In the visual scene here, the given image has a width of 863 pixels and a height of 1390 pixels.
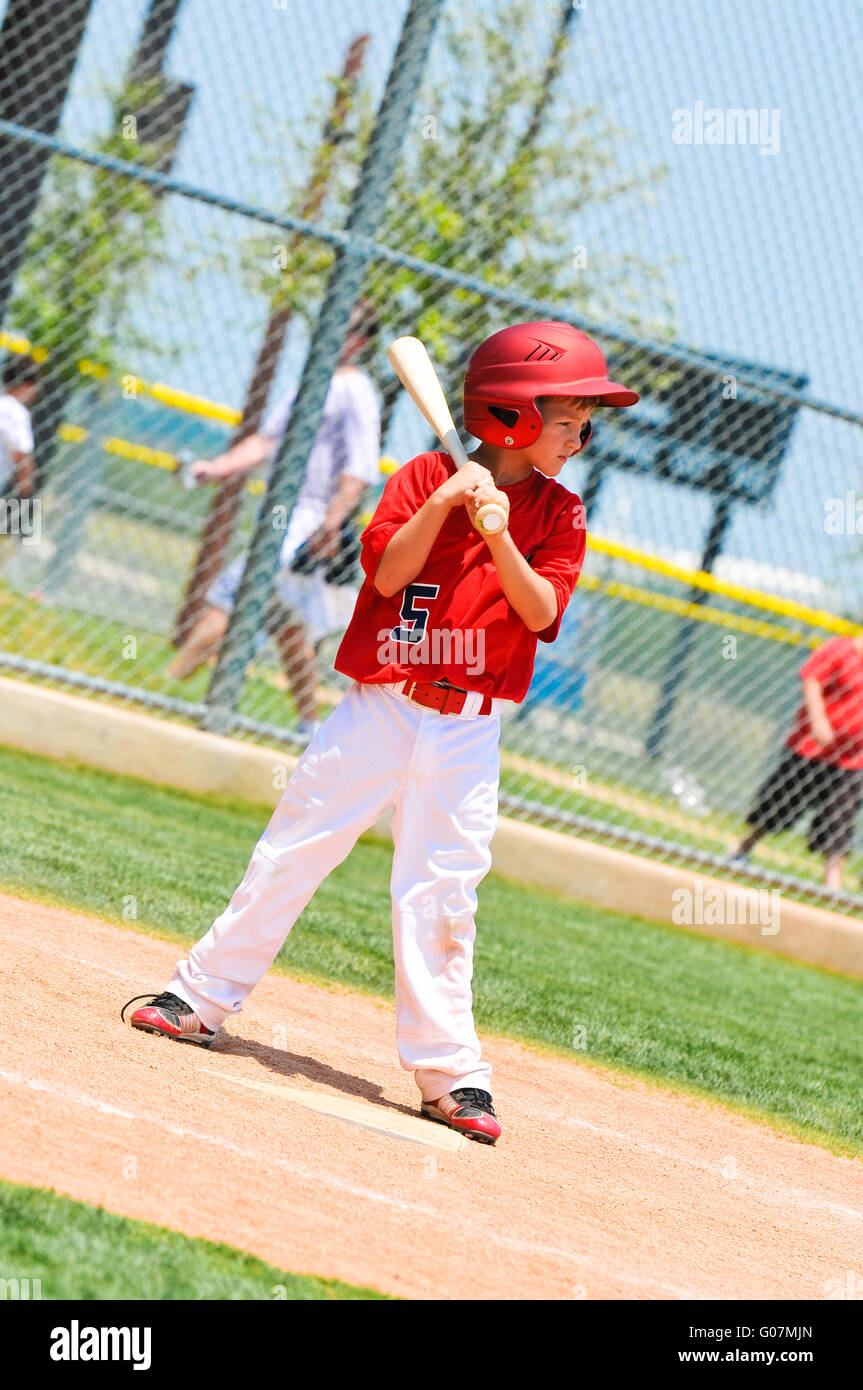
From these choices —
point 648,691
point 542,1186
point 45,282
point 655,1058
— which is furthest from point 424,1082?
point 45,282

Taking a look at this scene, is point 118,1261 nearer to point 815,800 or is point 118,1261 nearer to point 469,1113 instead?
point 469,1113

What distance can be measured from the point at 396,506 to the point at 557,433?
422 millimetres

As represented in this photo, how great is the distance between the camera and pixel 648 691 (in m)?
11.5

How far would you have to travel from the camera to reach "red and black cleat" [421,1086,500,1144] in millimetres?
3973

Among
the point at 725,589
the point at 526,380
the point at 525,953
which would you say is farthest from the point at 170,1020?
the point at 725,589

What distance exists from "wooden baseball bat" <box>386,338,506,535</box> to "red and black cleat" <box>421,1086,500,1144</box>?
4.86ft

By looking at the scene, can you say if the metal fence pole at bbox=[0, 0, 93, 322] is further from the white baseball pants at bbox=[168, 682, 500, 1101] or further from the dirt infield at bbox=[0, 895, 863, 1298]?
the white baseball pants at bbox=[168, 682, 500, 1101]

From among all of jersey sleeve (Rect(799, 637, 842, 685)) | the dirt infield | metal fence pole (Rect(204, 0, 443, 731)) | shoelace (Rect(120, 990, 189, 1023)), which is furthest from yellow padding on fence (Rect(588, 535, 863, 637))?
shoelace (Rect(120, 990, 189, 1023))

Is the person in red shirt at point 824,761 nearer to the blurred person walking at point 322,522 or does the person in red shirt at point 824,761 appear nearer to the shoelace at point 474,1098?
the blurred person walking at point 322,522

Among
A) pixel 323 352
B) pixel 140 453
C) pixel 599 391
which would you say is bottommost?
pixel 140 453

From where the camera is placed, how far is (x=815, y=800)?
979 cm

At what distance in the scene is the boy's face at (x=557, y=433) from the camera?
397 centimetres
